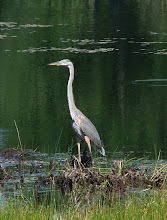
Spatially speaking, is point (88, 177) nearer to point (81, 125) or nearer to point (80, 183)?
point (80, 183)

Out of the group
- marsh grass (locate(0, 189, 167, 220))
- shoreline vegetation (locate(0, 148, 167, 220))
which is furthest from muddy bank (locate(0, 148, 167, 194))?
marsh grass (locate(0, 189, 167, 220))

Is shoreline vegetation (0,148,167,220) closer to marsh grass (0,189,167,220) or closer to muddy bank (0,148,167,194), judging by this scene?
muddy bank (0,148,167,194)

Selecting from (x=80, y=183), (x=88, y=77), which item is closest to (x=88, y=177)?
(x=80, y=183)

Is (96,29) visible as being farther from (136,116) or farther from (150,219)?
(150,219)

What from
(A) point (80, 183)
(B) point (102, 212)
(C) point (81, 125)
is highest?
(C) point (81, 125)

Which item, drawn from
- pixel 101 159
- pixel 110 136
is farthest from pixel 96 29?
pixel 101 159

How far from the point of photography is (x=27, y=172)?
759 centimetres

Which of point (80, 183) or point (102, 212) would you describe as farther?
→ point (80, 183)

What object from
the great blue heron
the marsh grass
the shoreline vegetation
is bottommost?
the shoreline vegetation

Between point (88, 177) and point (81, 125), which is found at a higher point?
point (81, 125)

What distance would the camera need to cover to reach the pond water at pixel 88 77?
9.67 meters

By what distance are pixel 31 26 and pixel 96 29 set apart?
240cm

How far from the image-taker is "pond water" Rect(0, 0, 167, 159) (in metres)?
9.67

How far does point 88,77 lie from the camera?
14453 millimetres
